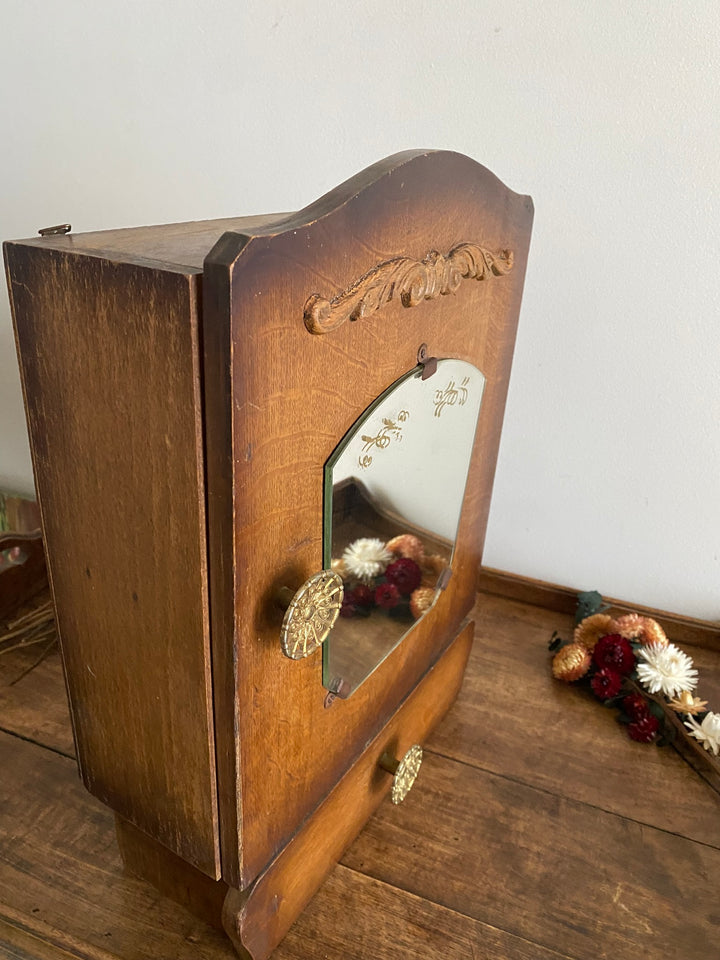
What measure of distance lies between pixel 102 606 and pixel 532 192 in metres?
0.77

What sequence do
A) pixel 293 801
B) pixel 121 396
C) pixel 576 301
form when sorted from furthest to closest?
pixel 576 301 < pixel 293 801 < pixel 121 396

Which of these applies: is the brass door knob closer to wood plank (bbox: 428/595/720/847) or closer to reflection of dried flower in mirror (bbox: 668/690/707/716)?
wood plank (bbox: 428/595/720/847)

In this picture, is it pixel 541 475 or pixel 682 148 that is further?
pixel 541 475

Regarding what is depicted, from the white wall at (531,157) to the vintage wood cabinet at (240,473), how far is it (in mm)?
282

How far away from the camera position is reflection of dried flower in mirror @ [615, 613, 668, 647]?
1.02 meters

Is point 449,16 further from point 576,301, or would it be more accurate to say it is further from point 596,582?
point 596,582

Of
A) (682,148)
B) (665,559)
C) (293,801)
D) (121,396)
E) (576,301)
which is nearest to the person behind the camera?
(121,396)

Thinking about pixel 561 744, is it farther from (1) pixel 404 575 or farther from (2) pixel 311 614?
(2) pixel 311 614

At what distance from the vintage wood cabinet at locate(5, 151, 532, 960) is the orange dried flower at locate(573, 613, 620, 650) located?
17.3 inches

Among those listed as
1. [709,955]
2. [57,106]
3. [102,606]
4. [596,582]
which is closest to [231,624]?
[102,606]

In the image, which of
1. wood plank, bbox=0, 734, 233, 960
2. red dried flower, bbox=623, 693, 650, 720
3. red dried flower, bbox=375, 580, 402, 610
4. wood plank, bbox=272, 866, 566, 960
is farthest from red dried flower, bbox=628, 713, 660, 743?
wood plank, bbox=0, 734, 233, 960

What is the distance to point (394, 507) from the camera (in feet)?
2.10

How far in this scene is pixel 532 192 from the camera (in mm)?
965

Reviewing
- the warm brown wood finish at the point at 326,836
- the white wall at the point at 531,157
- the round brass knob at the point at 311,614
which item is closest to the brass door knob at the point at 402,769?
the warm brown wood finish at the point at 326,836
